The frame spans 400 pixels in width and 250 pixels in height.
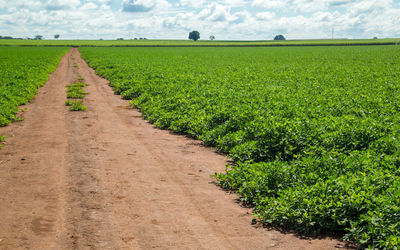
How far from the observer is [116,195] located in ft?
25.1

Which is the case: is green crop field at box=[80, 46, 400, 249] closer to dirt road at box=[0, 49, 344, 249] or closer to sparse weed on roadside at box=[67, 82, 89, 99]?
dirt road at box=[0, 49, 344, 249]

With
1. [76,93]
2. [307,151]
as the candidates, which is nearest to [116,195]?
[307,151]

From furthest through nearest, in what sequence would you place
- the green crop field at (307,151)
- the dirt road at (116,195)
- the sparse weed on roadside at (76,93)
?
the sparse weed on roadside at (76,93) → the green crop field at (307,151) → the dirt road at (116,195)

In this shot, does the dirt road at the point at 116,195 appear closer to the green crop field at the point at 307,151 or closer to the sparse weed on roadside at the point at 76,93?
the green crop field at the point at 307,151

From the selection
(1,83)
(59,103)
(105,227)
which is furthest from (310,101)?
(1,83)

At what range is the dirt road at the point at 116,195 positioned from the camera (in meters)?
5.98

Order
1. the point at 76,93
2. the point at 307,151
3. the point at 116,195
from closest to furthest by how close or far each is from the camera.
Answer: the point at 116,195 → the point at 307,151 → the point at 76,93

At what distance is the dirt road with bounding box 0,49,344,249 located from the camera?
5.98 metres

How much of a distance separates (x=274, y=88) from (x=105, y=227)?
41.4 feet

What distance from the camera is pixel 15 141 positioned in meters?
11.7

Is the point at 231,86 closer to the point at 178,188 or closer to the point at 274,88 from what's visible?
the point at 274,88

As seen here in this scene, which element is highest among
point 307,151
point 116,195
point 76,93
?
point 76,93

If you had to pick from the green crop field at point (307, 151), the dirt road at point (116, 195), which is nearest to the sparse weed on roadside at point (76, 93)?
the green crop field at point (307, 151)

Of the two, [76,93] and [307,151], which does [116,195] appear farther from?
[76,93]
